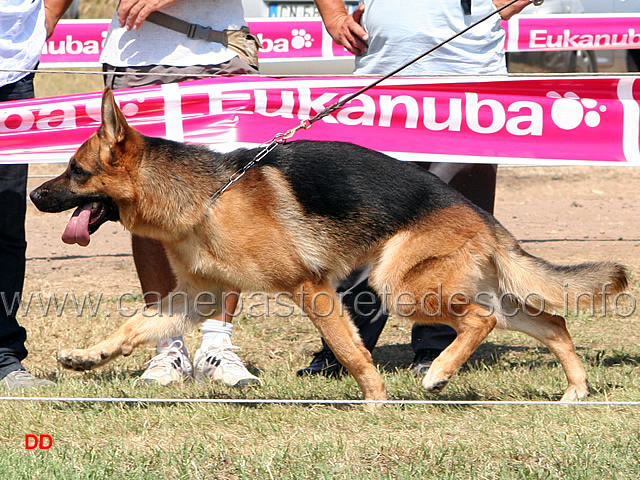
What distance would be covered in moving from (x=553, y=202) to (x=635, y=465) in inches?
263

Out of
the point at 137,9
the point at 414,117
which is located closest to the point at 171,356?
the point at 137,9

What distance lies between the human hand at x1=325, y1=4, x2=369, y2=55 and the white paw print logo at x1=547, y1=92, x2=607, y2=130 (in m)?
1.12

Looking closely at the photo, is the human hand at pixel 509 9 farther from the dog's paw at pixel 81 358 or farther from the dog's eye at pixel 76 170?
the dog's paw at pixel 81 358

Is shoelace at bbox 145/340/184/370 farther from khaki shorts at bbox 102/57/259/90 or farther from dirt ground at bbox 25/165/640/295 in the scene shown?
dirt ground at bbox 25/165/640/295

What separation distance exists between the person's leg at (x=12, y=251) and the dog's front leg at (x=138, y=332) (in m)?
0.57

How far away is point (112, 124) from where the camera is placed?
12.3 feet

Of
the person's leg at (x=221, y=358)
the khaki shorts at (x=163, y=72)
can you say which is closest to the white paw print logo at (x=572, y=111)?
the khaki shorts at (x=163, y=72)

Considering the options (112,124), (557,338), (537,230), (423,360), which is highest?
(112,124)

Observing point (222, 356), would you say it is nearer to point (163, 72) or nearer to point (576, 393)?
point (163, 72)

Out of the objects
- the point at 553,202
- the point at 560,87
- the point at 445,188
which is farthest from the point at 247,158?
the point at 553,202

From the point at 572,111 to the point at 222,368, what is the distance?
246 centimetres

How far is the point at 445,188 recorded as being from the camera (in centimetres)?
404

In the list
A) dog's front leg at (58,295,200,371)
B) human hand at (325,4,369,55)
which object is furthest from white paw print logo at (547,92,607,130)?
dog's front leg at (58,295,200,371)

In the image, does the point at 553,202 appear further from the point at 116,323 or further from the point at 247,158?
the point at 247,158
